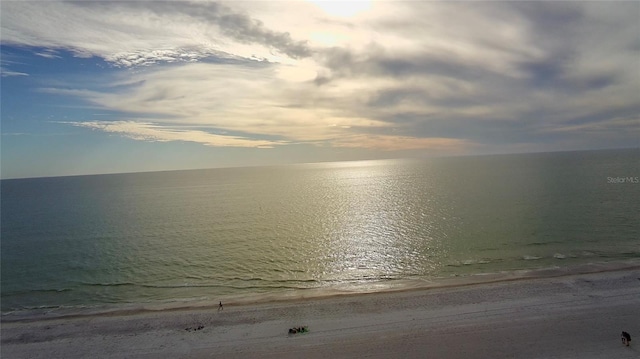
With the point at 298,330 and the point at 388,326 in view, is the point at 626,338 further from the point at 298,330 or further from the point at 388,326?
the point at 298,330

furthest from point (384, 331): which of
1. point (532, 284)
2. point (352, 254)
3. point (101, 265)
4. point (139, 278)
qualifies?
point (101, 265)

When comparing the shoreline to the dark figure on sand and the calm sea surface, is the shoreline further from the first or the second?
the dark figure on sand

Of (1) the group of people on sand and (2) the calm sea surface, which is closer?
(1) the group of people on sand

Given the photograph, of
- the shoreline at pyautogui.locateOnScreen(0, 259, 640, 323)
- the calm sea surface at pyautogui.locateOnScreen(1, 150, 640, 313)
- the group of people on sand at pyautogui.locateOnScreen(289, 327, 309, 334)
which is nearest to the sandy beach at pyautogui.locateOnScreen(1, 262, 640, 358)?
the shoreline at pyautogui.locateOnScreen(0, 259, 640, 323)

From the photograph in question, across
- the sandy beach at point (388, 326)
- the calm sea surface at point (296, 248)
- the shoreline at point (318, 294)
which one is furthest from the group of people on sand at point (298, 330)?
the calm sea surface at point (296, 248)

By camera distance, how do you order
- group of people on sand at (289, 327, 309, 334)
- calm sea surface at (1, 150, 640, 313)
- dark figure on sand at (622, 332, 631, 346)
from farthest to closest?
calm sea surface at (1, 150, 640, 313) < group of people on sand at (289, 327, 309, 334) < dark figure on sand at (622, 332, 631, 346)

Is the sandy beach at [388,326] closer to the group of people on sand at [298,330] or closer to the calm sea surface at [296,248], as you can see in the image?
the group of people on sand at [298,330]
